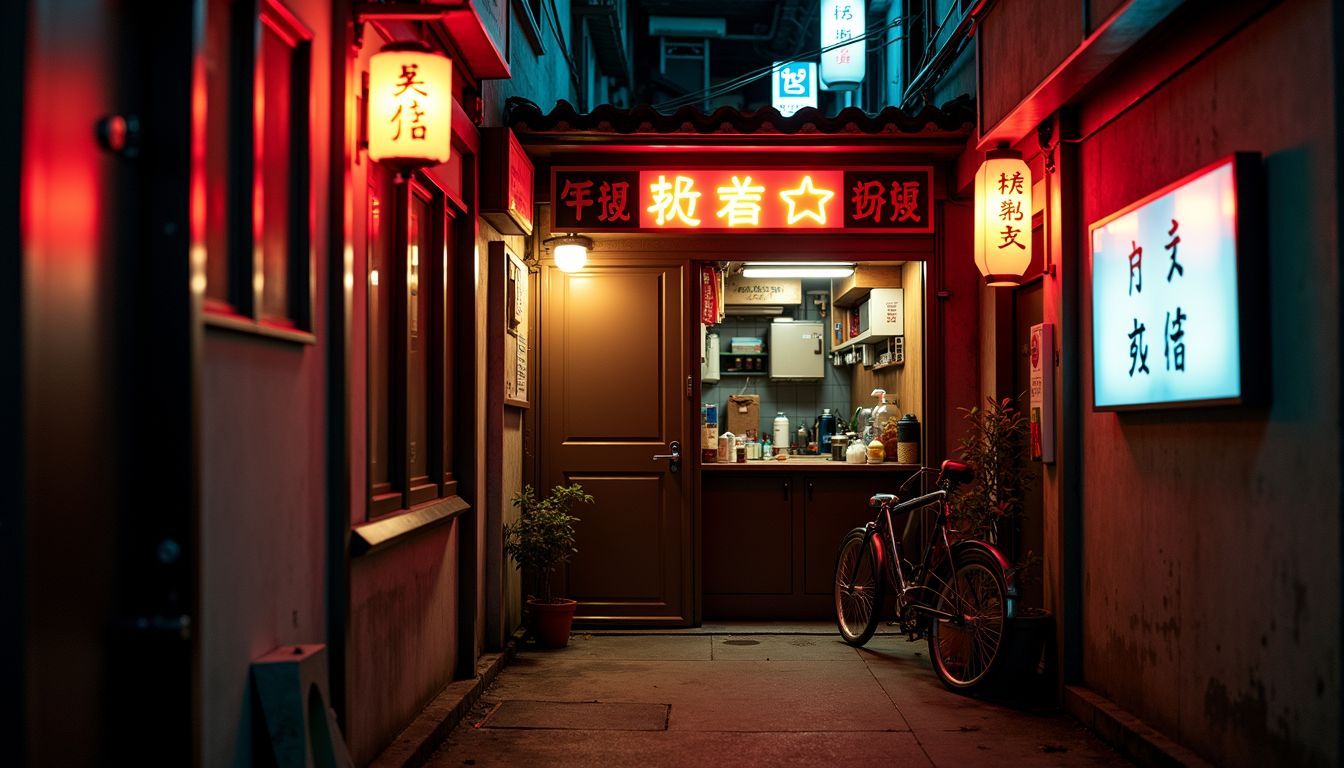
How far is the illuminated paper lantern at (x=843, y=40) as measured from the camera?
14.8 meters

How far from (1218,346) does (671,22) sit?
57.1ft

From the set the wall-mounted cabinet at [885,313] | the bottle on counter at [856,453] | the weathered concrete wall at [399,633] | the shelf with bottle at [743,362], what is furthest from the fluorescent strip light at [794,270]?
the weathered concrete wall at [399,633]

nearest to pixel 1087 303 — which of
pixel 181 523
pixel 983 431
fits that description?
pixel 983 431

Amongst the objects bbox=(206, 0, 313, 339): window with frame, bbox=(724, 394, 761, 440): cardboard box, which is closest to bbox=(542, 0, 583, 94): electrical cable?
bbox=(724, 394, 761, 440): cardboard box

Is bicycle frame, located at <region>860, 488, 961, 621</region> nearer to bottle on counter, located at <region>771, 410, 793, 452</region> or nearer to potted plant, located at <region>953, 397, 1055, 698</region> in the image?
potted plant, located at <region>953, 397, 1055, 698</region>

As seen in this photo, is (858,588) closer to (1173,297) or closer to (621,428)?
(621,428)

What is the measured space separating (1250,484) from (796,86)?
1472 centimetres

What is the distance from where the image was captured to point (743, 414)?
38.5ft

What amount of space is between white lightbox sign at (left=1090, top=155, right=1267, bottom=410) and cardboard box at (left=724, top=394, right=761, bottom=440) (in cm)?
572

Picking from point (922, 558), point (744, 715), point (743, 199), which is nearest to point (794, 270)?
point (743, 199)

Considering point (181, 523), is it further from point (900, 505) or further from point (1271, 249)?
point (900, 505)

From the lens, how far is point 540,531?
27.6 feet

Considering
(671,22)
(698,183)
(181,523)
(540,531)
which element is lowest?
(540,531)

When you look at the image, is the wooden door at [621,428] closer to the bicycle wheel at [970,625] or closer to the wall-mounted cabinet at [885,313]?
the wall-mounted cabinet at [885,313]
